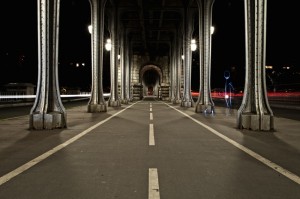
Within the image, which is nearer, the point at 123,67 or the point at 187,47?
the point at 187,47

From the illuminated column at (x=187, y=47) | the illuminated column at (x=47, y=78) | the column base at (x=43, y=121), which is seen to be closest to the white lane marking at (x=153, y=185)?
the column base at (x=43, y=121)

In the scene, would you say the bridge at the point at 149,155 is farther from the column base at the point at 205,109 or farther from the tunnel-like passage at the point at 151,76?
the tunnel-like passage at the point at 151,76

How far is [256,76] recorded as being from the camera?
12.7m

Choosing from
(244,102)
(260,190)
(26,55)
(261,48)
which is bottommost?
(260,190)

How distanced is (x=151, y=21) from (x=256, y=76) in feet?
108

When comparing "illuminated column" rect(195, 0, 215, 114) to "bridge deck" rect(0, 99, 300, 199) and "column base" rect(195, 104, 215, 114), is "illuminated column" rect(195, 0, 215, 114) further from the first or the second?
"bridge deck" rect(0, 99, 300, 199)

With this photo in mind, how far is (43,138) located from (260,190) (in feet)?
23.8

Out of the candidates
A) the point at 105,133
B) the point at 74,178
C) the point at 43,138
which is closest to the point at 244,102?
the point at 105,133

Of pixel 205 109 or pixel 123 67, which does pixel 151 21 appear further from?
pixel 205 109

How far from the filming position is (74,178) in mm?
5613

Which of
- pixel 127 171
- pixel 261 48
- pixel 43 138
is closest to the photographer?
pixel 127 171

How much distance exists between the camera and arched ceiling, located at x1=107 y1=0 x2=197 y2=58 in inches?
1438

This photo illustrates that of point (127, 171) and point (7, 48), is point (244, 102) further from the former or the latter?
point (7, 48)

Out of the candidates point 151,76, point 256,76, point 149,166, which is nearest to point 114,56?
point 256,76
